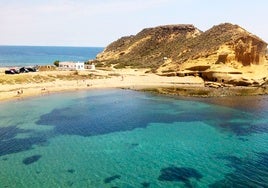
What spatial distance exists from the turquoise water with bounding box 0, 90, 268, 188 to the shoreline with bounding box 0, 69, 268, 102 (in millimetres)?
7881

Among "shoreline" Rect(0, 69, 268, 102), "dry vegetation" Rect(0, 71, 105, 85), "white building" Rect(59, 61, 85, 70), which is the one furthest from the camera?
"white building" Rect(59, 61, 85, 70)

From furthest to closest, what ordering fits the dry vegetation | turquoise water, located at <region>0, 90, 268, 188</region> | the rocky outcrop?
the rocky outcrop → the dry vegetation → turquoise water, located at <region>0, 90, 268, 188</region>

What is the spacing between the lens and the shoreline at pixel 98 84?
75.1 meters

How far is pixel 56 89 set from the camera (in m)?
80.5

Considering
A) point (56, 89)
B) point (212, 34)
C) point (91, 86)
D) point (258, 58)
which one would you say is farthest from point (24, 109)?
point (212, 34)

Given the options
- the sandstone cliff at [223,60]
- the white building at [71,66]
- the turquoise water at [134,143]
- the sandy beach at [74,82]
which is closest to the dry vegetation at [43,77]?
the sandy beach at [74,82]

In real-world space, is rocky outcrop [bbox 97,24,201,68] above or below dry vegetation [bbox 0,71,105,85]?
above

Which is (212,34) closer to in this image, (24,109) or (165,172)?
(24,109)

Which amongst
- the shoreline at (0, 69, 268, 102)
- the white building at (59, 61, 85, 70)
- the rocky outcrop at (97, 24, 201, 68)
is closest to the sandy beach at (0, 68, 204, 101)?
the shoreline at (0, 69, 268, 102)

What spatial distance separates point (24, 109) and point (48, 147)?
22.9 metres

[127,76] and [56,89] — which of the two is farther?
[127,76]

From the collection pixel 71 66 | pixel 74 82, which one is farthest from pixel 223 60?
pixel 71 66

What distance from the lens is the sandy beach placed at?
76.6m

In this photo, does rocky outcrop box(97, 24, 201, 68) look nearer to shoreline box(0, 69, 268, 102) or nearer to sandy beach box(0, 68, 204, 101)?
sandy beach box(0, 68, 204, 101)
